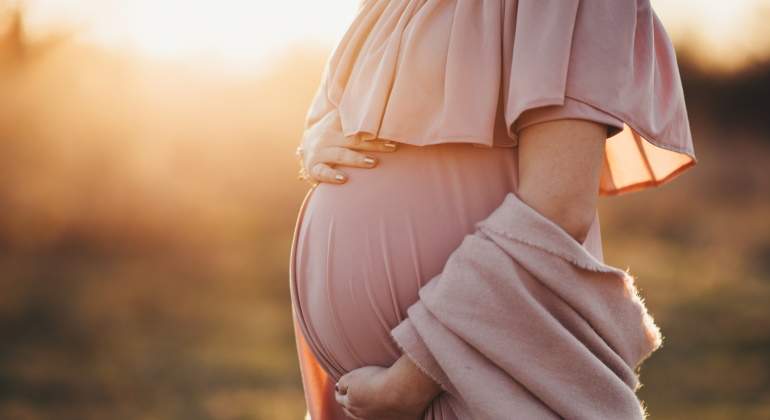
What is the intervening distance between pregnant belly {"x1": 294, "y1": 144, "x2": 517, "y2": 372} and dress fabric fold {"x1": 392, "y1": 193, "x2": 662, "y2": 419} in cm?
11

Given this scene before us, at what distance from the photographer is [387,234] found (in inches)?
55.9

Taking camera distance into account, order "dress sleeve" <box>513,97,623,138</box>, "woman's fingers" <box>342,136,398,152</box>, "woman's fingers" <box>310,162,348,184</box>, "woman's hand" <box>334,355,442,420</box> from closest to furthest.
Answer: "dress sleeve" <box>513,97,623,138</box> < "woman's hand" <box>334,355,442,420</box> < "woman's fingers" <box>342,136,398,152</box> < "woman's fingers" <box>310,162,348,184</box>

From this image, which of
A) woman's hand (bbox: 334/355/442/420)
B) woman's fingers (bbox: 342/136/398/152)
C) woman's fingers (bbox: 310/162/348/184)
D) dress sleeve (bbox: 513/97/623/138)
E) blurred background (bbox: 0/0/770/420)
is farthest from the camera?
blurred background (bbox: 0/0/770/420)

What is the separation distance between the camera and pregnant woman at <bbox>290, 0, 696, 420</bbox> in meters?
1.21

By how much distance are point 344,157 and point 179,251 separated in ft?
17.3

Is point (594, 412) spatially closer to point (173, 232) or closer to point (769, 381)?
point (769, 381)

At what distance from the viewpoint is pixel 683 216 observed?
9133 millimetres

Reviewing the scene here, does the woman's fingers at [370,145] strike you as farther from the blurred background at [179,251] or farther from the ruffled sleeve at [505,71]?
the blurred background at [179,251]

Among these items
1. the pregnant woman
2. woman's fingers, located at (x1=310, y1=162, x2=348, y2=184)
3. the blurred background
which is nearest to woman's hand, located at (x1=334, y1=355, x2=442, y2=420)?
the pregnant woman

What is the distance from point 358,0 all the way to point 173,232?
5.17 m

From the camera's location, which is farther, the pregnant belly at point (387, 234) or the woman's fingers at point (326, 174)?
the woman's fingers at point (326, 174)

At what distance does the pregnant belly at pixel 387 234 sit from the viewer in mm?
1361

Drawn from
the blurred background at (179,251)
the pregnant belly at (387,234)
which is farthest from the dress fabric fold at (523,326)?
the blurred background at (179,251)

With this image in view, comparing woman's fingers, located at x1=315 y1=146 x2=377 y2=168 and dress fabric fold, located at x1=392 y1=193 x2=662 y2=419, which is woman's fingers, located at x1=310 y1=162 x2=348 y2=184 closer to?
woman's fingers, located at x1=315 y1=146 x2=377 y2=168
